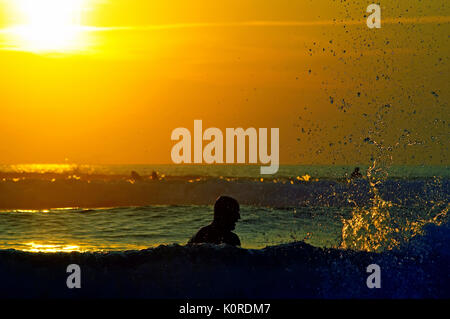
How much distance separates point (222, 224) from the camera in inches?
336

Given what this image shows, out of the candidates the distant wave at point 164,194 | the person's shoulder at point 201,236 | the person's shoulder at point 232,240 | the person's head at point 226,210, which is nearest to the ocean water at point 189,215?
the distant wave at point 164,194

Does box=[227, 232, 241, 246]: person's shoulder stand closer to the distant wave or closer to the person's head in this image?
the person's head

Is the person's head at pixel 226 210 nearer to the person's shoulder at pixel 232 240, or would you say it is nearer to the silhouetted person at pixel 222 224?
the silhouetted person at pixel 222 224

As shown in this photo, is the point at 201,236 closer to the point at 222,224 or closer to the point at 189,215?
the point at 222,224

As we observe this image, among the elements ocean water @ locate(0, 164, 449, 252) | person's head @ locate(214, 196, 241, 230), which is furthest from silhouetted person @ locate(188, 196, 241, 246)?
ocean water @ locate(0, 164, 449, 252)

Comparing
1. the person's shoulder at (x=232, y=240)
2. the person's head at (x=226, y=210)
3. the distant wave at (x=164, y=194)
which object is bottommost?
the person's shoulder at (x=232, y=240)

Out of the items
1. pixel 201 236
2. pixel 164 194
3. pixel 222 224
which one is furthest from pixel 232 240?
pixel 164 194

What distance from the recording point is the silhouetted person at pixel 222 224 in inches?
328

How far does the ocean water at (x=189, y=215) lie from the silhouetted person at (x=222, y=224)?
8.28ft

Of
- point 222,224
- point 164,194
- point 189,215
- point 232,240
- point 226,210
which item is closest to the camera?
point 226,210

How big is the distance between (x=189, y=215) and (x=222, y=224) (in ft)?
45.3

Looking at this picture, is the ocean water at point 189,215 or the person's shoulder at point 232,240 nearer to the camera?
the person's shoulder at point 232,240

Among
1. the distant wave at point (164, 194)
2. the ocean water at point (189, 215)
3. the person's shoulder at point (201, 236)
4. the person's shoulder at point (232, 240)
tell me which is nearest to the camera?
the person's shoulder at point (232, 240)

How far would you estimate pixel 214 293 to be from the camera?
25.8ft
